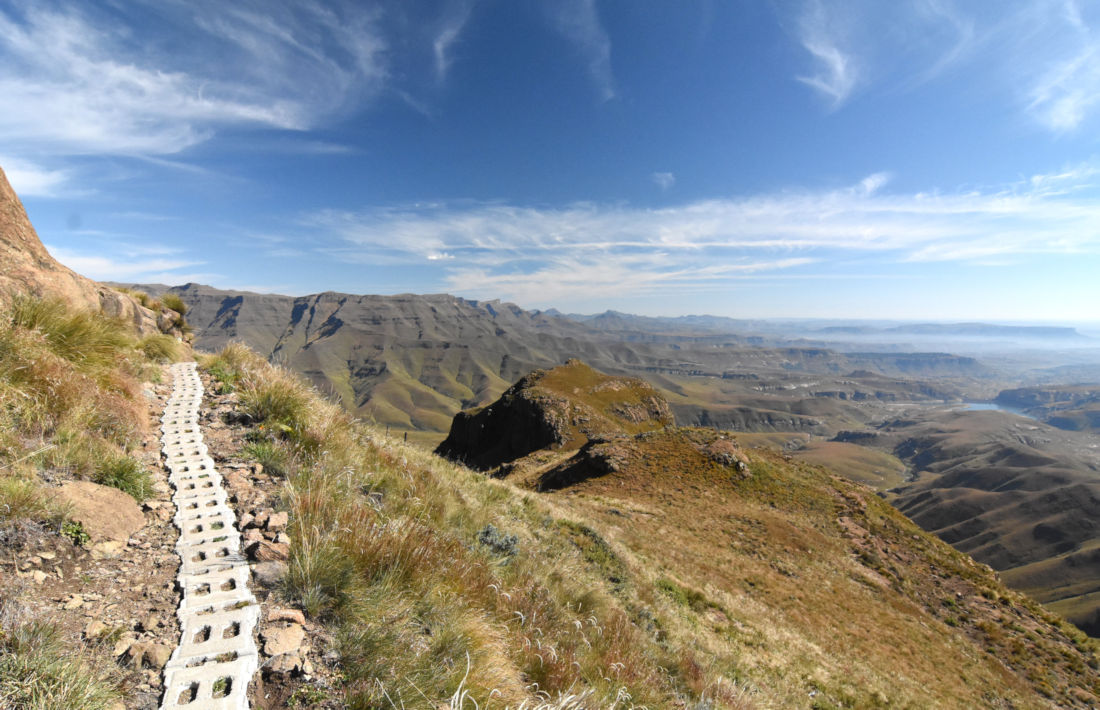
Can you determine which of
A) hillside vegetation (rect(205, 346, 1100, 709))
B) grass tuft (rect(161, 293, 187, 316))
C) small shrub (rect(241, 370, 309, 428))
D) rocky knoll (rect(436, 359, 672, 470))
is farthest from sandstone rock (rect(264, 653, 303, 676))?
rocky knoll (rect(436, 359, 672, 470))

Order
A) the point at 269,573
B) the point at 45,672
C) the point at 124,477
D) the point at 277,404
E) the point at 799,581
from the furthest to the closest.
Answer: the point at 799,581
the point at 277,404
the point at 124,477
the point at 269,573
the point at 45,672

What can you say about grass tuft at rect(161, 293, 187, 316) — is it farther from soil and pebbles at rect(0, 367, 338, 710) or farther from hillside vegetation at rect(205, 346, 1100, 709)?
soil and pebbles at rect(0, 367, 338, 710)

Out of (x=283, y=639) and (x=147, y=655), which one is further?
(x=283, y=639)

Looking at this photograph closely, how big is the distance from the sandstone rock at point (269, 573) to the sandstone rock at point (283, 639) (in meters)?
0.71

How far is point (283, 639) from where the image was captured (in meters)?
3.10

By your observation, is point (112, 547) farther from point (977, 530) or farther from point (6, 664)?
point (977, 530)

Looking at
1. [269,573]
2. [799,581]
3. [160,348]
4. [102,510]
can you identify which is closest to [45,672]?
[269,573]

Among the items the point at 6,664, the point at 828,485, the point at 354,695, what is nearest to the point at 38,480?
the point at 6,664

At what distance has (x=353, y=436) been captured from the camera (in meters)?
8.73

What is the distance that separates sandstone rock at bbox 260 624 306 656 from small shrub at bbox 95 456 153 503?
10.8 ft

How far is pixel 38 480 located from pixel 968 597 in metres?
31.1

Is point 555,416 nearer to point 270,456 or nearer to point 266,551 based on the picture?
point 270,456

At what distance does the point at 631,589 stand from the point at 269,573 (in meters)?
9.16

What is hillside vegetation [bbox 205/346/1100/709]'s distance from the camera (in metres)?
3.76
